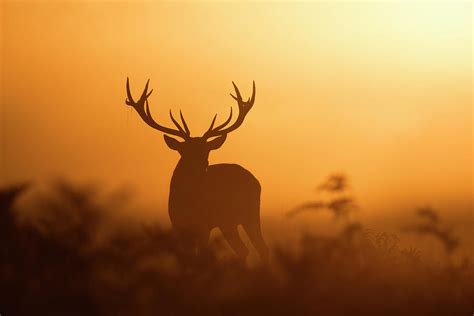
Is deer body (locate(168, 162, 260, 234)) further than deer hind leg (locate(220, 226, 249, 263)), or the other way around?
deer hind leg (locate(220, 226, 249, 263))

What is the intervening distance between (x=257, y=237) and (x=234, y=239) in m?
0.43

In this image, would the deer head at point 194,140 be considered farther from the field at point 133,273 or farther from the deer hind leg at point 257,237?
the field at point 133,273

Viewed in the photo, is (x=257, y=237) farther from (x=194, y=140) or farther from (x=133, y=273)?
(x=133, y=273)

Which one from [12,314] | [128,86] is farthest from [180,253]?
[128,86]

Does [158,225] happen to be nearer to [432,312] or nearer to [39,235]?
[39,235]

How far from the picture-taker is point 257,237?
13.9 m

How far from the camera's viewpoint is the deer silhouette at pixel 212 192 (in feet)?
43.1

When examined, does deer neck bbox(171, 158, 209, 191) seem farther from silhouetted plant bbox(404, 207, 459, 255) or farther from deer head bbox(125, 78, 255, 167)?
silhouetted plant bbox(404, 207, 459, 255)

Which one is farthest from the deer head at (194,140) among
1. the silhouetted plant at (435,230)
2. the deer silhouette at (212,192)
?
the silhouetted plant at (435,230)

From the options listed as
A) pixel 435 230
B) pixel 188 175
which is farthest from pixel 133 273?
pixel 188 175

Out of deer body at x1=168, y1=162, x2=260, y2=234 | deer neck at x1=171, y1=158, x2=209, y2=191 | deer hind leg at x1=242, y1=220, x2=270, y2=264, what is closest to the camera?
deer body at x1=168, y1=162, x2=260, y2=234

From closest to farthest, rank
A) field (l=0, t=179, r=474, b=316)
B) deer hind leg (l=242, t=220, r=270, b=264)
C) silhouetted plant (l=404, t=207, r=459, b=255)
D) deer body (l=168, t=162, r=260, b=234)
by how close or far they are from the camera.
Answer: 1. field (l=0, t=179, r=474, b=316)
2. silhouetted plant (l=404, t=207, r=459, b=255)
3. deer body (l=168, t=162, r=260, b=234)
4. deer hind leg (l=242, t=220, r=270, b=264)

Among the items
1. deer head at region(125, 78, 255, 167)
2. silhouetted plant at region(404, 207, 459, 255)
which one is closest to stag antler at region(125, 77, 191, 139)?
deer head at region(125, 78, 255, 167)

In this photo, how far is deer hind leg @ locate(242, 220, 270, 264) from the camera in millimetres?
13805
